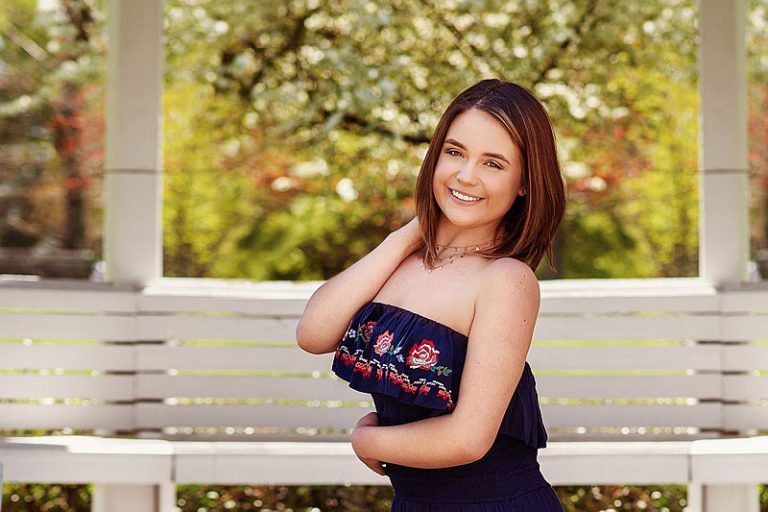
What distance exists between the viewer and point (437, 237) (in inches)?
66.8

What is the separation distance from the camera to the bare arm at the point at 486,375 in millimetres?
1472

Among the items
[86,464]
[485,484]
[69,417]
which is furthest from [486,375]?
[69,417]

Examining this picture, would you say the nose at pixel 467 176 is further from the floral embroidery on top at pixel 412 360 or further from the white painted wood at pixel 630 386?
the white painted wood at pixel 630 386

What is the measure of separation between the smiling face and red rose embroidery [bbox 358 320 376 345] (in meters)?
0.19

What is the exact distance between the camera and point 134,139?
403cm

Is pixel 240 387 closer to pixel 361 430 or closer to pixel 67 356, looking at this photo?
pixel 67 356

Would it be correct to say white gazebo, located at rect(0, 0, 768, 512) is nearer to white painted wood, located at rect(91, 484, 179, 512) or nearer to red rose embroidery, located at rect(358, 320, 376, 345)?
white painted wood, located at rect(91, 484, 179, 512)

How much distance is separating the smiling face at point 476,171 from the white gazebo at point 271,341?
2231 millimetres

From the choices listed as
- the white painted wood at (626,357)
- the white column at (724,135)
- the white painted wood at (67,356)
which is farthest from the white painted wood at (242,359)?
the white column at (724,135)

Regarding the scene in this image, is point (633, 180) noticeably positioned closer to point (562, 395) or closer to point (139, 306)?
point (562, 395)

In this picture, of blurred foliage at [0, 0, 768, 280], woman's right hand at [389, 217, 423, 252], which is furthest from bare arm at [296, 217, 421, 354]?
blurred foliage at [0, 0, 768, 280]

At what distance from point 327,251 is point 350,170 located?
138 cm

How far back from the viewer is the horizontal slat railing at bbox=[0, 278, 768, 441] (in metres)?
3.88

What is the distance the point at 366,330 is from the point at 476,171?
11.2 inches
